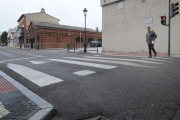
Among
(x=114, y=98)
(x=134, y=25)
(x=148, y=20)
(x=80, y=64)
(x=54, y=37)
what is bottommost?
(x=114, y=98)

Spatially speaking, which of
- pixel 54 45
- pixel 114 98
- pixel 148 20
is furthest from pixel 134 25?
pixel 54 45

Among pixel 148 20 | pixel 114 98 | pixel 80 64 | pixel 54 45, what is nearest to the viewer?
pixel 114 98

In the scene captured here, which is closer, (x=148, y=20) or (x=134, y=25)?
(x=148, y=20)

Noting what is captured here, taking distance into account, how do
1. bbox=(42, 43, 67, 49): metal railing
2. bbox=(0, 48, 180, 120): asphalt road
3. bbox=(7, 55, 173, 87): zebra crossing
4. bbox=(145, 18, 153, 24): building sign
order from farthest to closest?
bbox=(42, 43, 67, 49): metal railing → bbox=(145, 18, 153, 24): building sign → bbox=(7, 55, 173, 87): zebra crossing → bbox=(0, 48, 180, 120): asphalt road

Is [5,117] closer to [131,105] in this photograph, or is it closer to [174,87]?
[131,105]

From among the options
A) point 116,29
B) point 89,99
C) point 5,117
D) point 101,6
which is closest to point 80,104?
point 89,99

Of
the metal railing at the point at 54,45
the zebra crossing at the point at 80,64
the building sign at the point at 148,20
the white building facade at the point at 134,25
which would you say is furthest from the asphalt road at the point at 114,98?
the metal railing at the point at 54,45

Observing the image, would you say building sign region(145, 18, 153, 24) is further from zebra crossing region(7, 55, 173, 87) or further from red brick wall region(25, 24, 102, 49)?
red brick wall region(25, 24, 102, 49)

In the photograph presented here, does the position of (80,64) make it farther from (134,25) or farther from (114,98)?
(134,25)

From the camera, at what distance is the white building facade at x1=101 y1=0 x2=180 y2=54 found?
35.7 ft

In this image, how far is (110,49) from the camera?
50.1ft

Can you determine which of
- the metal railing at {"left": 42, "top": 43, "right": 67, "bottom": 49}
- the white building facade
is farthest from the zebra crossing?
the metal railing at {"left": 42, "top": 43, "right": 67, "bottom": 49}

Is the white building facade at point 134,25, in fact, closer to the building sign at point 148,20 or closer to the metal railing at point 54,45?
the building sign at point 148,20

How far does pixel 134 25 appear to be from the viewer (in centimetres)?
1297
